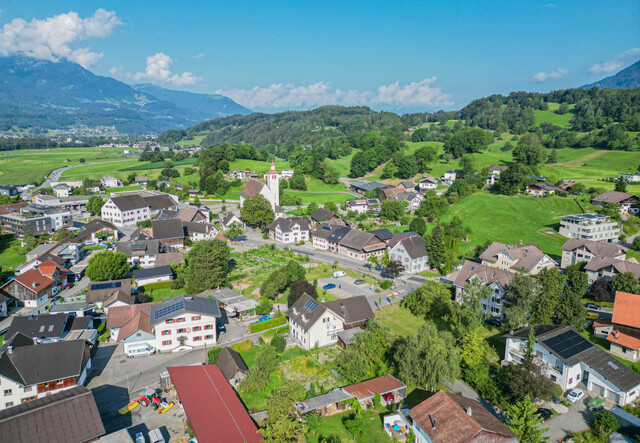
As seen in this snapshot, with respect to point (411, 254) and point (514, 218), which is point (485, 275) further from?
point (514, 218)

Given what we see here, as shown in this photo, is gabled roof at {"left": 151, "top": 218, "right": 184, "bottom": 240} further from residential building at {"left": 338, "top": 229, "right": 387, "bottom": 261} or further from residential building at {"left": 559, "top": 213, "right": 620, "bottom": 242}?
residential building at {"left": 559, "top": 213, "right": 620, "bottom": 242}

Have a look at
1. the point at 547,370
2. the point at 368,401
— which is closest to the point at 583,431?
the point at 547,370

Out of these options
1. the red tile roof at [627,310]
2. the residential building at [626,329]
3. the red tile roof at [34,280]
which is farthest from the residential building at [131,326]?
the red tile roof at [627,310]

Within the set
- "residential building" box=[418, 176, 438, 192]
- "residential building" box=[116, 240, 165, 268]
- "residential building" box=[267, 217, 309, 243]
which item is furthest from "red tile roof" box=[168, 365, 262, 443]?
"residential building" box=[418, 176, 438, 192]

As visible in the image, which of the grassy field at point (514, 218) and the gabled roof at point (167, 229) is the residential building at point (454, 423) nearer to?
the grassy field at point (514, 218)

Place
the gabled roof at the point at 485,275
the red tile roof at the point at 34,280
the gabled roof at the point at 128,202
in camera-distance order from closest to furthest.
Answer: the gabled roof at the point at 485,275
the red tile roof at the point at 34,280
the gabled roof at the point at 128,202

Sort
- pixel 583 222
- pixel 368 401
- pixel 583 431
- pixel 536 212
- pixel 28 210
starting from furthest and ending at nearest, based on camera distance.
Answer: pixel 28 210 < pixel 536 212 < pixel 583 222 < pixel 368 401 < pixel 583 431

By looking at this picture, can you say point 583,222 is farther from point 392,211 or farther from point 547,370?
point 547,370

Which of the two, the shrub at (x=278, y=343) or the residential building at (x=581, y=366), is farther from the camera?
the shrub at (x=278, y=343)
